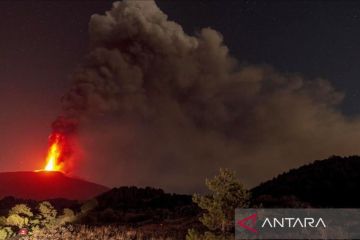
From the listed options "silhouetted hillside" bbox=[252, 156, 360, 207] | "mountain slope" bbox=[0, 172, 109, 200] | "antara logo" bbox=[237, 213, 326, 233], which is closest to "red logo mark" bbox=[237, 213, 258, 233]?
"antara logo" bbox=[237, 213, 326, 233]

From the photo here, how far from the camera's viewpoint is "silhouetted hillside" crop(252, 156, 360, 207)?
45.8 meters

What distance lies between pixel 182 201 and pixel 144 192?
10646mm

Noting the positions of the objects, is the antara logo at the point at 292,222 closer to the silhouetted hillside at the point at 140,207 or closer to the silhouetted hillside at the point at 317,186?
the silhouetted hillside at the point at 317,186

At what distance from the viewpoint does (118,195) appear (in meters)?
73.1

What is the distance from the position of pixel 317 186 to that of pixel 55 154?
54219 millimetres

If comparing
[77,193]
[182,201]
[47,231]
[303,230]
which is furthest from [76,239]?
[77,193]

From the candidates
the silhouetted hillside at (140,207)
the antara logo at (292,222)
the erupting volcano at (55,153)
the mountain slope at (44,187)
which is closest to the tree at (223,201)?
the antara logo at (292,222)

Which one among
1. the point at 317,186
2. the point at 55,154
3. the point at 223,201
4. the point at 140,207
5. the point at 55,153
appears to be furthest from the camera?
the point at 55,154

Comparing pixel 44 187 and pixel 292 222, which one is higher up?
pixel 44 187

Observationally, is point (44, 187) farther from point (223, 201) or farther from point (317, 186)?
point (223, 201)

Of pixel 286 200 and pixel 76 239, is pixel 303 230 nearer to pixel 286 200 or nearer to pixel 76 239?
pixel 76 239

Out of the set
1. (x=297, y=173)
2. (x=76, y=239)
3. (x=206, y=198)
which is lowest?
(x=76, y=239)

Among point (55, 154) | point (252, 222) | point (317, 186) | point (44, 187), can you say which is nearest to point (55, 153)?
point (55, 154)

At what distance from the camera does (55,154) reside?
A: 8938 cm
